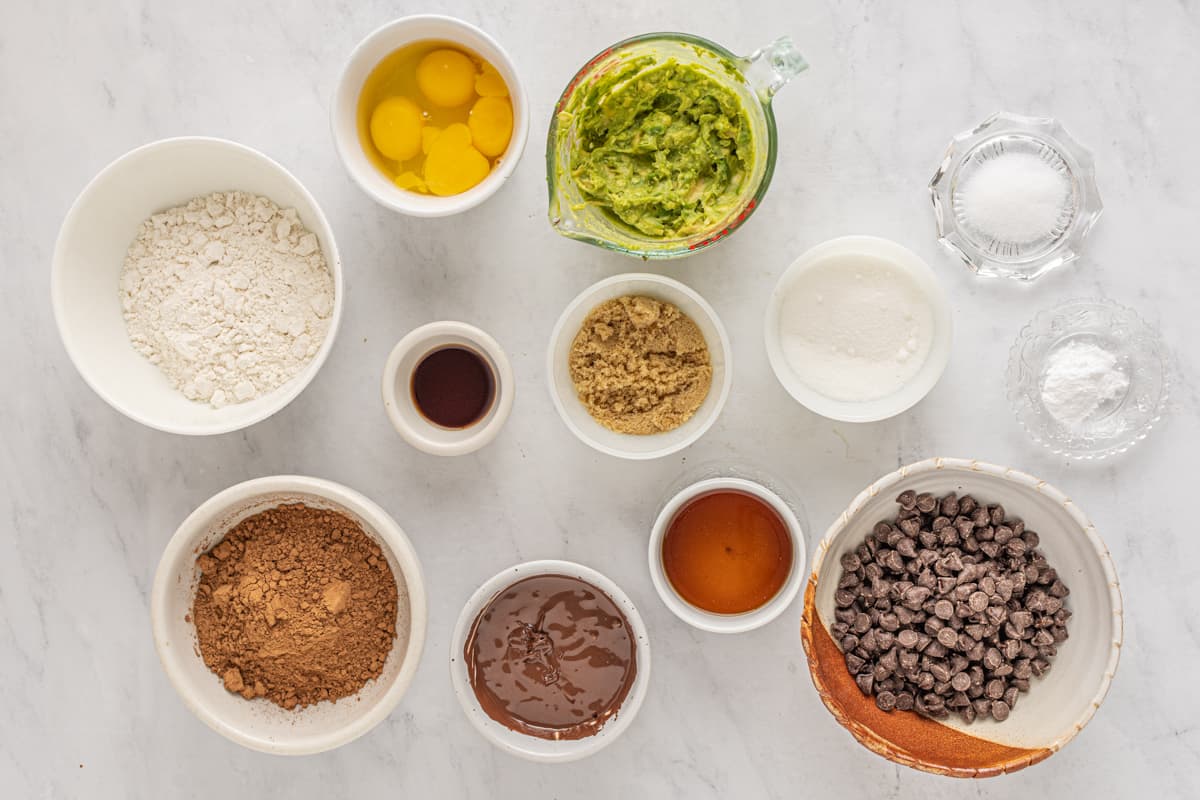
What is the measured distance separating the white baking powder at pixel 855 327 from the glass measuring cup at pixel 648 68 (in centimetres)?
22

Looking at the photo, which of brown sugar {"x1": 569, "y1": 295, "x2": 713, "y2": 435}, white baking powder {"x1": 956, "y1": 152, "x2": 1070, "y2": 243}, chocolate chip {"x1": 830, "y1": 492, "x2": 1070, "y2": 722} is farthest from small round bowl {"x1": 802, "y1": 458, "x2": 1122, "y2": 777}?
white baking powder {"x1": 956, "y1": 152, "x2": 1070, "y2": 243}

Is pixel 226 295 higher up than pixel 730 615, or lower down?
lower down

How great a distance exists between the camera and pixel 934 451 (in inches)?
71.9

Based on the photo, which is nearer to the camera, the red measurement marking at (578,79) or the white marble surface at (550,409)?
the red measurement marking at (578,79)

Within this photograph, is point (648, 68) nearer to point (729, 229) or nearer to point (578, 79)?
point (578, 79)

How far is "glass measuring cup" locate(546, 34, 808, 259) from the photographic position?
1592 mm

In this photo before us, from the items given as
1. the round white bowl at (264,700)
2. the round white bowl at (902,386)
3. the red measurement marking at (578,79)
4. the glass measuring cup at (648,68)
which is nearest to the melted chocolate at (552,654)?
the round white bowl at (264,700)

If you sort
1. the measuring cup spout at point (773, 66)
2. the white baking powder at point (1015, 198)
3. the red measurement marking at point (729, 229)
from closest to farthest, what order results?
the measuring cup spout at point (773, 66) < the red measurement marking at point (729, 229) < the white baking powder at point (1015, 198)

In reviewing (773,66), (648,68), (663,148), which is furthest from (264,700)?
(773,66)

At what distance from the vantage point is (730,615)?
1746 mm

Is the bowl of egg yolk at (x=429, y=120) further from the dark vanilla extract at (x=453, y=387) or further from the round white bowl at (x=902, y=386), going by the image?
the round white bowl at (x=902, y=386)

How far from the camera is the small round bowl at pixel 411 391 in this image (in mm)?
1689

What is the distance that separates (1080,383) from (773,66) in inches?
33.7

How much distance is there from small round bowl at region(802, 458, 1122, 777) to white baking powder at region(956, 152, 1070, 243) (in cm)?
50
